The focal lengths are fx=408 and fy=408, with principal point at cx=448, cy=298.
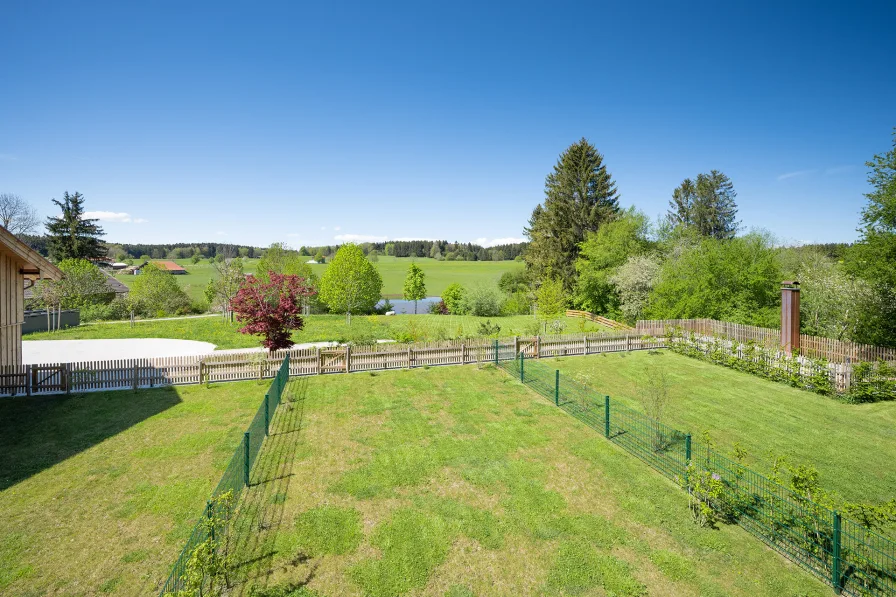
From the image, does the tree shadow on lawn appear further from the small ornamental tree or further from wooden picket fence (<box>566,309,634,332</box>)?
the small ornamental tree

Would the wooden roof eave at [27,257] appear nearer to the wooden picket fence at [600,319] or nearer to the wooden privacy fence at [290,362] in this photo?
the wooden privacy fence at [290,362]

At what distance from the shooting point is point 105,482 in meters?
9.02

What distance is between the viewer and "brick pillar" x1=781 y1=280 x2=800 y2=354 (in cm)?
1911

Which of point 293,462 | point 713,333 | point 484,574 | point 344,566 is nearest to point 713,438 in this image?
point 484,574

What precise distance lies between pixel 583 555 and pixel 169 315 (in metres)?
49.8

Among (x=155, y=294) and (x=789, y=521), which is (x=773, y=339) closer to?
(x=789, y=521)

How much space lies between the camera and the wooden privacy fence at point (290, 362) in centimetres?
1512

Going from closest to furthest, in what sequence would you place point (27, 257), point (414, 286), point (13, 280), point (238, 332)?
1. point (27, 257)
2. point (13, 280)
3. point (238, 332)
4. point (414, 286)

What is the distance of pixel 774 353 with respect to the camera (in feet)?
60.0

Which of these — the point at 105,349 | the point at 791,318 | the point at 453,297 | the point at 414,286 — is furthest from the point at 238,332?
the point at 414,286

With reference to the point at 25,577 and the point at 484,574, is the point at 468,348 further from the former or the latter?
the point at 25,577

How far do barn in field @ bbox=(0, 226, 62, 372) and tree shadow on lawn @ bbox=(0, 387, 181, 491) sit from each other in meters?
2.41

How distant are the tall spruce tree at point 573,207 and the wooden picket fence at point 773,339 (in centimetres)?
1941

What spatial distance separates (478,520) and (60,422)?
43.7 ft
